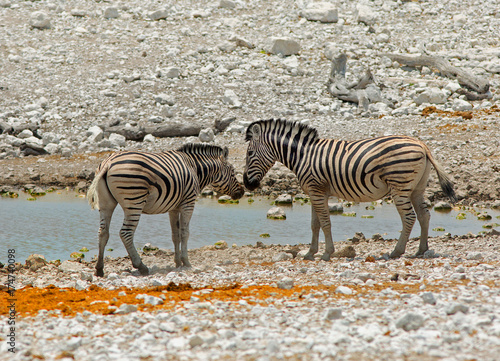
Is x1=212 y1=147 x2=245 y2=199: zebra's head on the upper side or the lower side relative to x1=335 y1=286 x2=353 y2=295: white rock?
upper

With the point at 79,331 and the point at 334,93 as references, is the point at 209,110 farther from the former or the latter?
the point at 79,331

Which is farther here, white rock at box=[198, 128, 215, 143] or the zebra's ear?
white rock at box=[198, 128, 215, 143]

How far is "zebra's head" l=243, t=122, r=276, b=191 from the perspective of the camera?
1035cm

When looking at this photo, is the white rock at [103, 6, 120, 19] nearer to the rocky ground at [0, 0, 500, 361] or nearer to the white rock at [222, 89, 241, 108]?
the rocky ground at [0, 0, 500, 361]

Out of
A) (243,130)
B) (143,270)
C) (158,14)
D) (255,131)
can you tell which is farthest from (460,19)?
(143,270)

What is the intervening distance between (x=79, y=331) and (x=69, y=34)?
28408 millimetres

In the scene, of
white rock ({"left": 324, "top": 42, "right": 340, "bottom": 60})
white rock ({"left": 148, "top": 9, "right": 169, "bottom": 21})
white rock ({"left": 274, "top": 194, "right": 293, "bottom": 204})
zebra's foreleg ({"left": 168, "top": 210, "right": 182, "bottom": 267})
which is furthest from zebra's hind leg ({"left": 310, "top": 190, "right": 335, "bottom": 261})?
white rock ({"left": 148, "top": 9, "right": 169, "bottom": 21})

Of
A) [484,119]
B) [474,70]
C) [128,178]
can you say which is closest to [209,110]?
[484,119]

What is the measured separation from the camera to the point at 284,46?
2877cm

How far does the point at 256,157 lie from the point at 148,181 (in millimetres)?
2597

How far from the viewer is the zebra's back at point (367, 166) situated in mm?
8891

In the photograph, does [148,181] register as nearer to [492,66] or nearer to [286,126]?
[286,126]

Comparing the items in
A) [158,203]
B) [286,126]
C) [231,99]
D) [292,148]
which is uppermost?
[231,99]

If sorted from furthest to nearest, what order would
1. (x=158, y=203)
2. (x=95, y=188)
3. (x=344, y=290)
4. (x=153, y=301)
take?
(x=158, y=203)
(x=95, y=188)
(x=344, y=290)
(x=153, y=301)
